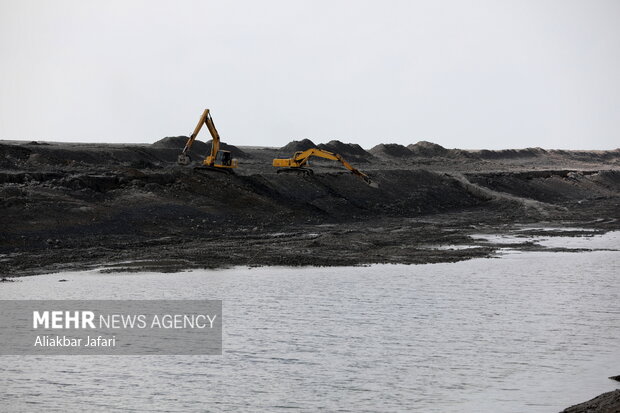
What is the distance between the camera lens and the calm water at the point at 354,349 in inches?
625

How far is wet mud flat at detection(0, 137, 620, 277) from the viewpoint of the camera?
36000 mm

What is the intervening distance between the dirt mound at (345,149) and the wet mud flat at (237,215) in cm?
1685

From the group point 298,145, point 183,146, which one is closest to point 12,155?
point 183,146

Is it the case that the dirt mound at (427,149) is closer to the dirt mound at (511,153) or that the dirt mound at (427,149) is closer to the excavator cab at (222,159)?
the dirt mound at (511,153)

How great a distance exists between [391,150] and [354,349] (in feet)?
317

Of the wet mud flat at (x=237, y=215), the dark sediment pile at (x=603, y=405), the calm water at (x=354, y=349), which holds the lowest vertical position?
the calm water at (x=354, y=349)

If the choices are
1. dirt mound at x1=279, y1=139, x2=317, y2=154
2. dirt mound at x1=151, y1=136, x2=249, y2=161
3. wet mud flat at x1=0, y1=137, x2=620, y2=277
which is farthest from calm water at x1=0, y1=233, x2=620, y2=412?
dirt mound at x1=279, y1=139, x2=317, y2=154

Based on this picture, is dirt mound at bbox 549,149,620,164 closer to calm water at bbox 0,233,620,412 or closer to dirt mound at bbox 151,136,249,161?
dirt mound at bbox 151,136,249,161

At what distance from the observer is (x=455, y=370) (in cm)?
1814

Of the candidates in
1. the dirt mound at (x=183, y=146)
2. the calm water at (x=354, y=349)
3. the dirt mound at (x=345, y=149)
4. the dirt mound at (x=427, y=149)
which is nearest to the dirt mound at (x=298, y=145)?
the dirt mound at (x=345, y=149)

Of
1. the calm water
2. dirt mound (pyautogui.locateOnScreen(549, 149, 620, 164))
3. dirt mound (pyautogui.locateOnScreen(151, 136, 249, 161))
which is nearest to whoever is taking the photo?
the calm water

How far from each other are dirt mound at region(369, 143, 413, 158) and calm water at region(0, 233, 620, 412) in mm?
80794

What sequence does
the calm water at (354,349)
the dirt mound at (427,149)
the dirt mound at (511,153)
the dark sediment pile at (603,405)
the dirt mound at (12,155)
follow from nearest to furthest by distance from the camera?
the dark sediment pile at (603,405)
the calm water at (354,349)
the dirt mound at (12,155)
the dirt mound at (427,149)
the dirt mound at (511,153)

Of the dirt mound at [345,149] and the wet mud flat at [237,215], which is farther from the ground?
the dirt mound at [345,149]
